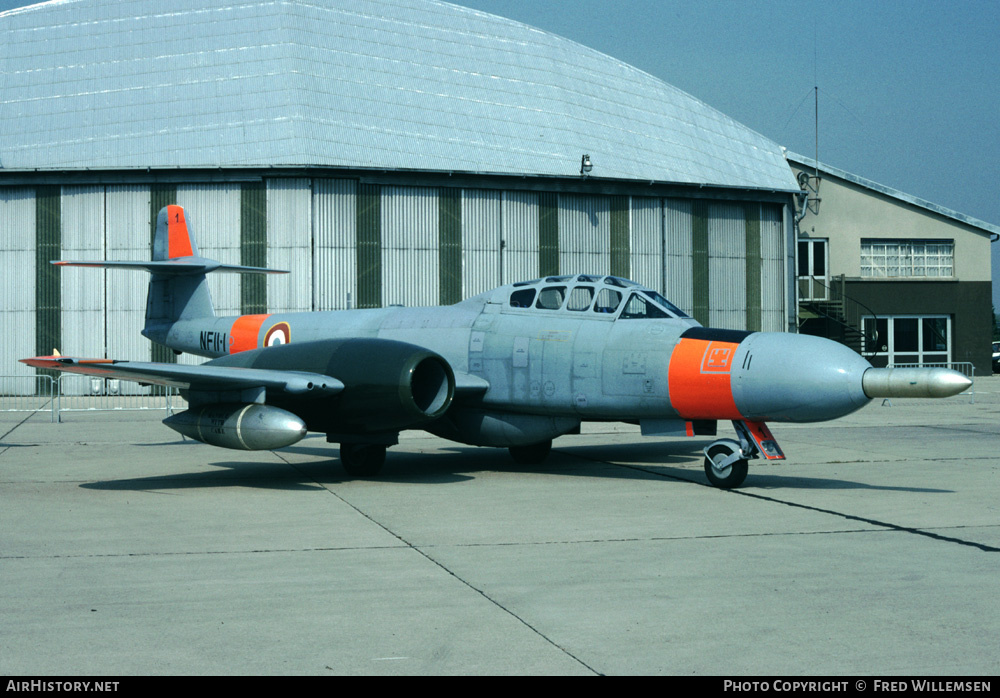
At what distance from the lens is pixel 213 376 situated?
39.4ft

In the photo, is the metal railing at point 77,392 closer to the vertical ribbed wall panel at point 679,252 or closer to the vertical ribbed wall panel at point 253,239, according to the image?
the vertical ribbed wall panel at point 253,239

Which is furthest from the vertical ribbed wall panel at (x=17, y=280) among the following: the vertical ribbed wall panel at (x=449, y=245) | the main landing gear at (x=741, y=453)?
the main landing gear at (x=741, y=453)

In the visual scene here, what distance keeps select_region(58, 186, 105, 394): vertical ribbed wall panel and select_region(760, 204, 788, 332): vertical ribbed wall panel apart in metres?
24.4

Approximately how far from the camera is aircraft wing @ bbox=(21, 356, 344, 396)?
468 inches

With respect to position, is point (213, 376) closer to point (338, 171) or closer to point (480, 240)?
point (338, 171)

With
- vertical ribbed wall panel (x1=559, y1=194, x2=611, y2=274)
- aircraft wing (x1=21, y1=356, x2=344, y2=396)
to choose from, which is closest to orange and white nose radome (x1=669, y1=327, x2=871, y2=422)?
aircraft wing (x1=21, y1=356, x2=344, y2=396)

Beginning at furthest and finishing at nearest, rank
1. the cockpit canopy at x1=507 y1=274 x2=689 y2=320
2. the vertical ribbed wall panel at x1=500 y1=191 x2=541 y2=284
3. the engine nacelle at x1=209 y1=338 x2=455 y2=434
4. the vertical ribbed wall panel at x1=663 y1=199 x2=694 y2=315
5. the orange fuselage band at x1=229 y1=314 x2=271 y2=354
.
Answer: the vertical ribbed wall panel at x1=663 y1=199 x2=694 y2=315
the vertical ribbed wall panel at x1=500 y1=191 x2=541 y2=284
the orange fuselage band at x1=229 y1=314 x2=271 y2=354
the cockpit canopy at x1=507 y1=274 x2=689 y2=320
the engine nacelle at x1=209 y1=338 x2=455 y2=434

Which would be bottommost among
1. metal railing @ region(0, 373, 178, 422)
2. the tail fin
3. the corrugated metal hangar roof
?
metal railing @ region(0, 373, 178, 422)

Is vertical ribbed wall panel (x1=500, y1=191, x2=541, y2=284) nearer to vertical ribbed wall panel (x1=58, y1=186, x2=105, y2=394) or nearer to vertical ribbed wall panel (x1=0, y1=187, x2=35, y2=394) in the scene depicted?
vertical ribbed wall panel (x1=58, y1=186, x2=105, y2=394)

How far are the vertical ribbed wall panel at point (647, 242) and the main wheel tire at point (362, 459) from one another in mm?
25629

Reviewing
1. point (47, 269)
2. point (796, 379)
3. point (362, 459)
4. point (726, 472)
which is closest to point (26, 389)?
point (47, 269)

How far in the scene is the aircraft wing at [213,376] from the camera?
11883 millimetres

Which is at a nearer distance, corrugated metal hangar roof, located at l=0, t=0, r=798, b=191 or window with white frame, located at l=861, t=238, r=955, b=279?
corrugated metal hangar roof, located at l=0, t=0, r=798, b=191
